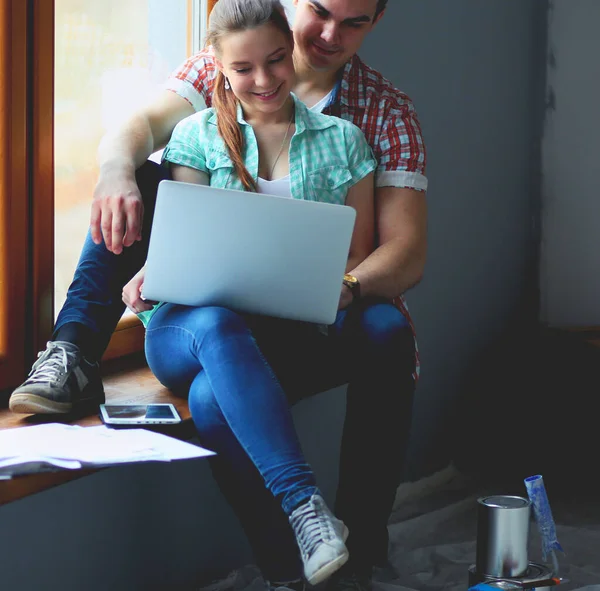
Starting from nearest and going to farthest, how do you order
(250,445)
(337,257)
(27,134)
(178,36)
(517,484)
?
1. (250,445)
2. (337,257)
3. (27,134)
4. (178,36)
5. (517,484)

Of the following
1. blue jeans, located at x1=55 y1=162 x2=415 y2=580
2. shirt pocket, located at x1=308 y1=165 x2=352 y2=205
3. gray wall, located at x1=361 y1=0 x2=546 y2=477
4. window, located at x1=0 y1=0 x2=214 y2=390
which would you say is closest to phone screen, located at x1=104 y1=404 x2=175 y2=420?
blue jeans, located at x1=55 y1=162 x2=415 y2=580

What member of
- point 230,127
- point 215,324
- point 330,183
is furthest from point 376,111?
point 215,324

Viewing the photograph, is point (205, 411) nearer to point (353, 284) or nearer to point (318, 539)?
point (318, 539)

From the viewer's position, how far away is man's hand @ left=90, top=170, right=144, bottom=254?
1.43m

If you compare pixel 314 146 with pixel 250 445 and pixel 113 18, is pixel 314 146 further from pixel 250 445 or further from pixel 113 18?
Result: pixel 250 445

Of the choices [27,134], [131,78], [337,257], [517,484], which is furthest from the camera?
[517,484]

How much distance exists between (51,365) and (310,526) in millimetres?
463

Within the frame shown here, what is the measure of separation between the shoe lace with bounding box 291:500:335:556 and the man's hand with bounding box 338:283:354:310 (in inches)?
15.4

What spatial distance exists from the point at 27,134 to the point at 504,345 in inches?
74.0

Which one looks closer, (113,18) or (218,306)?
(218,306)

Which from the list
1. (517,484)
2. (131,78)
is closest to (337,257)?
(131,78)

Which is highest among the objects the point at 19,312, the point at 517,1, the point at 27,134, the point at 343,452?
the point at 517,1

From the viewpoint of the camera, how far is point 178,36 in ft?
6.35

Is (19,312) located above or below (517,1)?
below
